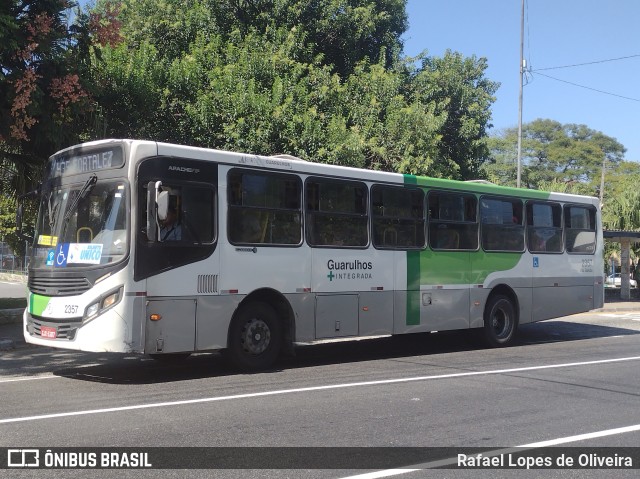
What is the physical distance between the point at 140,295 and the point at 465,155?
18.4 meters

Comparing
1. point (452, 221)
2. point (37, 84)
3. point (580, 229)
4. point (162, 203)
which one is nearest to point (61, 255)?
point (162, 203)

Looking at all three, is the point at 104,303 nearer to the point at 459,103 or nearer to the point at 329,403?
the point at 329,403

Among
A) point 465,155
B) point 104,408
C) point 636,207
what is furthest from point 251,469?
point 636,207

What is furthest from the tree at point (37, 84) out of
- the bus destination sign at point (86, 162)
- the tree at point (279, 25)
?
the tree at point (279, 25)

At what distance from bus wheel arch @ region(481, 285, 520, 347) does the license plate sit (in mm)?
8553

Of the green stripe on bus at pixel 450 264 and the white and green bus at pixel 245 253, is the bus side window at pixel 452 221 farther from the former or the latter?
the green stripe on bus at pixel 450 264

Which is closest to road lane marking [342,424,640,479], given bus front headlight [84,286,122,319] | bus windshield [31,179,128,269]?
bus front headlight [84,286,122,319]

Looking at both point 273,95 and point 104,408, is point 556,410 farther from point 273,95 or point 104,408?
point 273,95

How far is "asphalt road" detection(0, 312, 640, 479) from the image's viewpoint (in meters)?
6.37

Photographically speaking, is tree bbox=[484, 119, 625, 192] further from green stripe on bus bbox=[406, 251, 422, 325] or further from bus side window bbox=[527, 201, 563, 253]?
green stripe on bus bbox=[406, 251, 422, 325]

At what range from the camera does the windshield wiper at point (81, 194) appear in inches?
375

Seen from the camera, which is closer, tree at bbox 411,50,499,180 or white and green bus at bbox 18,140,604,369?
white and green bus at bbox 18,140,604,369

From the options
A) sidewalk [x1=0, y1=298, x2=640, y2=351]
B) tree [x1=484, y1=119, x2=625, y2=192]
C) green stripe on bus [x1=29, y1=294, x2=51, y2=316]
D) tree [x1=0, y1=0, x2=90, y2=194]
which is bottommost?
sidewalk [x1=0, y1=298, x2=640, y2=351]

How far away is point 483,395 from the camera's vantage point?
8.77 m
